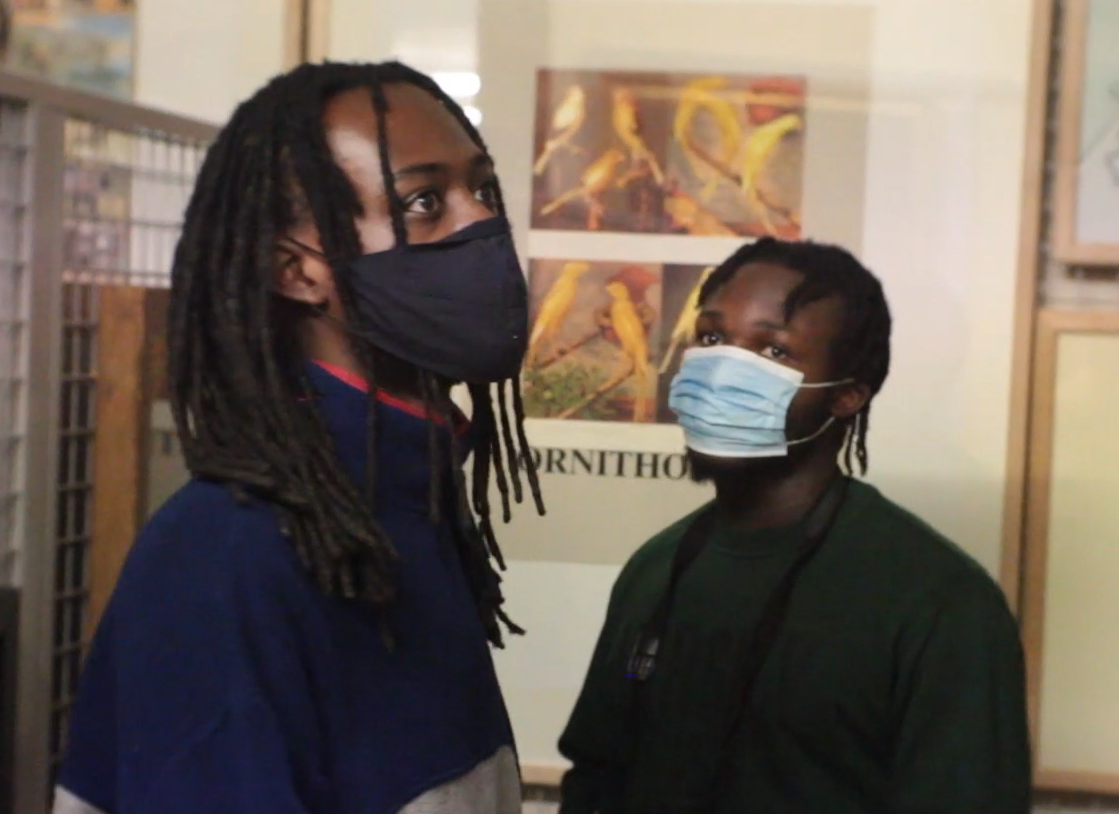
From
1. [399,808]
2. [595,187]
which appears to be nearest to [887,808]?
[399,808]

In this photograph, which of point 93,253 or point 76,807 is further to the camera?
point 93,253

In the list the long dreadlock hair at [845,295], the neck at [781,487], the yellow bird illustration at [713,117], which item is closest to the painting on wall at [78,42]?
the yellow bird illustration at [713,117]

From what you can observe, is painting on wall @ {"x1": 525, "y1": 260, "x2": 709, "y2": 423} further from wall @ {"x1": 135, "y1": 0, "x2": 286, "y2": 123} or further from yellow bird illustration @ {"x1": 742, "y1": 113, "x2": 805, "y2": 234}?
wall @ {"x1": 135, "y1": 0, "x2": 286, "y2": 123}

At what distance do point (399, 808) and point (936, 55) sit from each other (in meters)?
1.11

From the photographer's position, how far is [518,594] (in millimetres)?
1577

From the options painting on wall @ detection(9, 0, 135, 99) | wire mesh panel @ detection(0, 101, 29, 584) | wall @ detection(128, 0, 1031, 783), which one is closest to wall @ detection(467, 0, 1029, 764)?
wall @ detection(128, 0, 1031, 783)

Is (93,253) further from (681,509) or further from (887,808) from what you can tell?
(887,808)

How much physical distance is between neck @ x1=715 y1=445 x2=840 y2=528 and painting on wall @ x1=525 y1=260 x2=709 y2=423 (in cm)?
31

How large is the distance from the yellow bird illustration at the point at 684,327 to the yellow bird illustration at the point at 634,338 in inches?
0.9

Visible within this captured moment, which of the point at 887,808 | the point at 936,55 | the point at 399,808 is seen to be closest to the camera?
the point at 399,808

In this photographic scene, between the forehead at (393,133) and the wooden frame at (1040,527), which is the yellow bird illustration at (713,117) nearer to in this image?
the wooden frame at (1040,527)

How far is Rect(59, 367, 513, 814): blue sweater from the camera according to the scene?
0.66 metres

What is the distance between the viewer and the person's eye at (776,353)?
1.21 m

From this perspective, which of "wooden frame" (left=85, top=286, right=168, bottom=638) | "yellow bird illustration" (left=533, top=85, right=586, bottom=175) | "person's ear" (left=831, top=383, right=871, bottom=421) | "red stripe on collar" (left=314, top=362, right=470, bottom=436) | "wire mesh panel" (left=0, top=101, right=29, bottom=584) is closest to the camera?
"red stripe on collar" (left=314, top=362, right=470, bottom=436)
